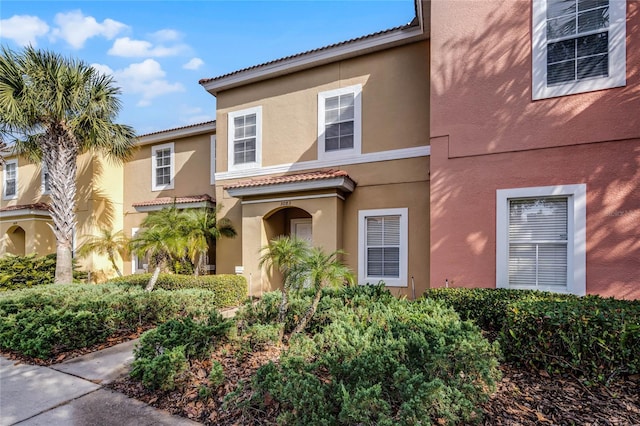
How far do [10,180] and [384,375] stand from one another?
23.2m

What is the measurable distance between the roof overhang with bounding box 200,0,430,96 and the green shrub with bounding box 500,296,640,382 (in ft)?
23.3

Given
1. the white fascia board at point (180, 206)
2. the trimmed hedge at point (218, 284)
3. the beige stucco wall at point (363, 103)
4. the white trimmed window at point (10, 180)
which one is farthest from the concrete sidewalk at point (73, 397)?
the white trimmed window at point (10, 180)

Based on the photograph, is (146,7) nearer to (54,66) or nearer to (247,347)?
(54,66)

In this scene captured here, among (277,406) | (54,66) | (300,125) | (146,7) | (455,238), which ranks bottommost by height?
(277,406)

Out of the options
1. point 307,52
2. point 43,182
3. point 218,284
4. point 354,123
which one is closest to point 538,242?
point 354,123

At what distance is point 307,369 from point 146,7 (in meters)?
10.3

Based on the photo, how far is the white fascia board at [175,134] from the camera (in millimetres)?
13278

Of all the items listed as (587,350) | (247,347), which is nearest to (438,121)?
(587,350)

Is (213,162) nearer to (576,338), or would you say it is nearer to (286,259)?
(286,259)

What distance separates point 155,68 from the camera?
19.5 m

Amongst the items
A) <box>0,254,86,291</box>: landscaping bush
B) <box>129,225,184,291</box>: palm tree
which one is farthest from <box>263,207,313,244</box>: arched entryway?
<box>0,254,86,291</box>: landscaping bush

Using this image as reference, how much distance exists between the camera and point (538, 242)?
6836mm

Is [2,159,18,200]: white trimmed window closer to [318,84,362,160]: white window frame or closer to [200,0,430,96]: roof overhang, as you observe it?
[200,0,430,96]: roof overhang

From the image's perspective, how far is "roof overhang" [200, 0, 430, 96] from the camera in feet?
29.4
